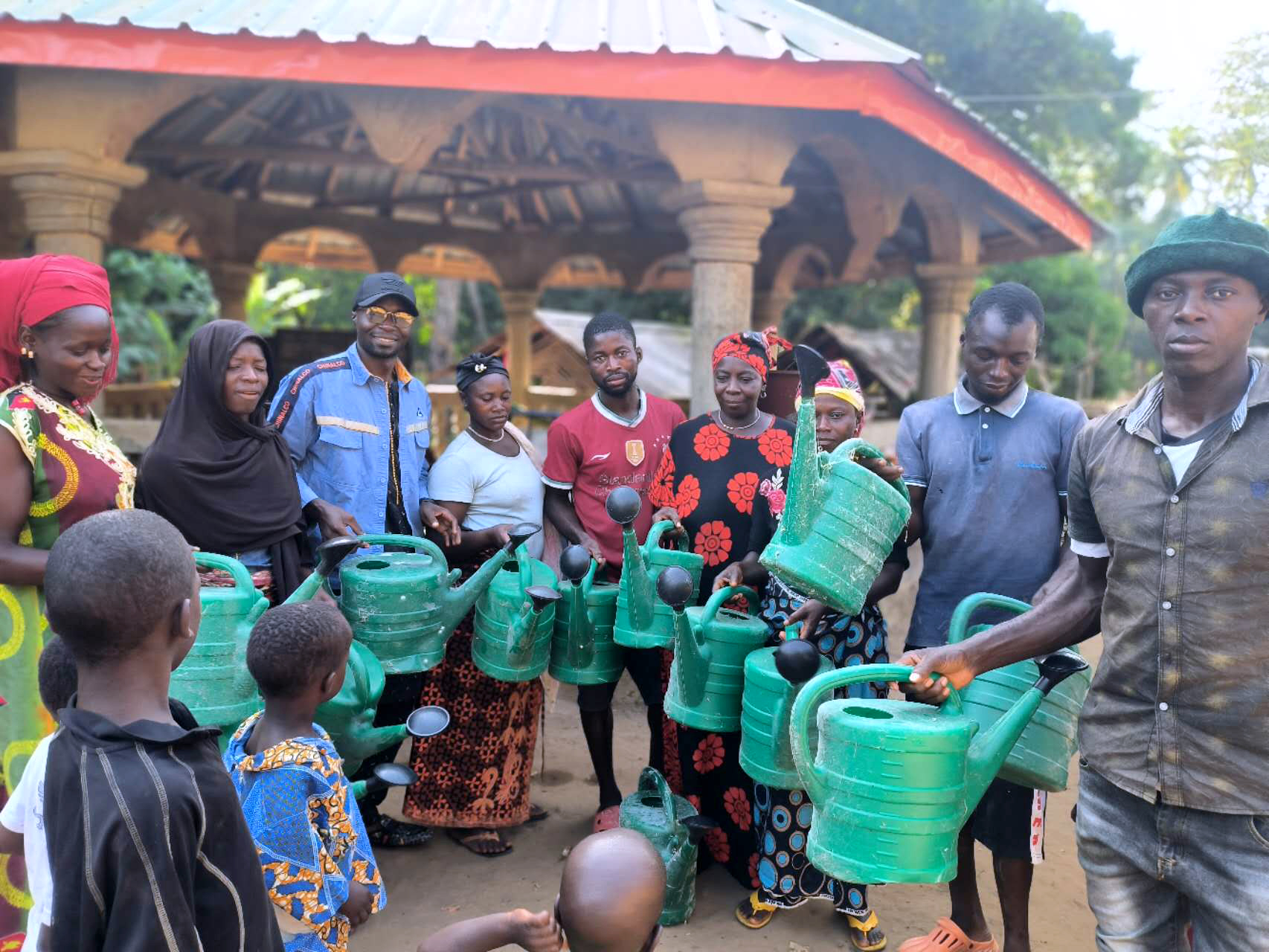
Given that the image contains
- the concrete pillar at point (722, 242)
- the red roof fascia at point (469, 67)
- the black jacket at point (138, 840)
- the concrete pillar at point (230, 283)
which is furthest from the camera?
the concrete pillar at point (230, 283)

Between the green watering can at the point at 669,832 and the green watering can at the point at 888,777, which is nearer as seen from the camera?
the green watering can at the point at 888,777

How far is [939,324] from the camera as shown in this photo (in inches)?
333

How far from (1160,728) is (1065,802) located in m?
3.08

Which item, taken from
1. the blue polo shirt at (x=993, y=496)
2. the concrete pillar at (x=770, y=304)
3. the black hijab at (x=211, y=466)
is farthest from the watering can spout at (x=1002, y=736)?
the concrete pillar at (x=770, y=304)

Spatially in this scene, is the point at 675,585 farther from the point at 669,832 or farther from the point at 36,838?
the point at 36,838

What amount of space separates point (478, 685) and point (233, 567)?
52.1 inches

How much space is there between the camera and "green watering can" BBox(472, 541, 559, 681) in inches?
121

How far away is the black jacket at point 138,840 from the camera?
1.36 metres

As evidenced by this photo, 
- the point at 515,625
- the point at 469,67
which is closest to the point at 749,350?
the point at 515,625

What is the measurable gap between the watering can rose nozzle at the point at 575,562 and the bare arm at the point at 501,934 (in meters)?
1.38

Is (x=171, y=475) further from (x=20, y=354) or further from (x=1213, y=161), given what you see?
(x=1213, y=161)

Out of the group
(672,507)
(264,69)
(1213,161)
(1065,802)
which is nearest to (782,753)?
(672,507)

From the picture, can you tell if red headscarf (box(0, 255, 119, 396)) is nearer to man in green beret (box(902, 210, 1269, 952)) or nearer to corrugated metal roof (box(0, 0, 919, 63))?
man in green beret (box(902, 210, 1269, 952))

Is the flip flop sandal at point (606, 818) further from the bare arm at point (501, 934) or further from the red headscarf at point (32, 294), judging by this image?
the red headscarf at point (32, 294)
